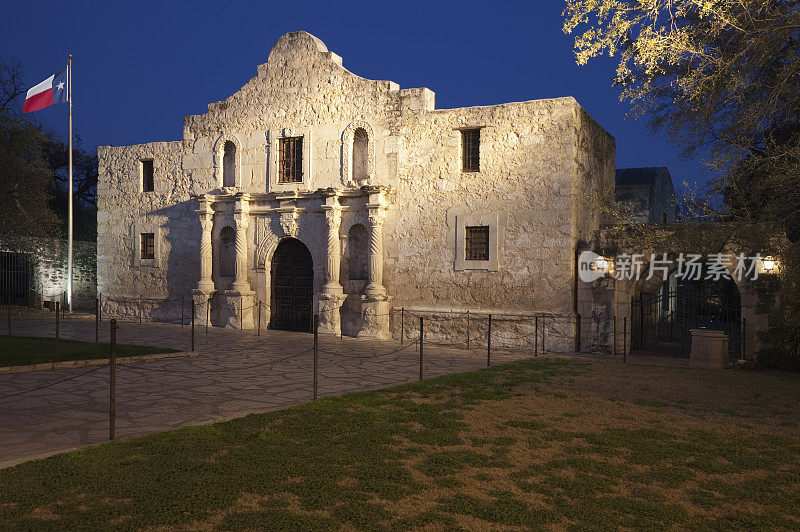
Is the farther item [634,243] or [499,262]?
[499,262]

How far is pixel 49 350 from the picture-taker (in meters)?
12.0

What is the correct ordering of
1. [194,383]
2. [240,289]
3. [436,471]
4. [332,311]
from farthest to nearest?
[240,289] < [332,311] < [194,383] < [436,471]

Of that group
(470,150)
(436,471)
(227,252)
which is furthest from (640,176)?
(436,471)

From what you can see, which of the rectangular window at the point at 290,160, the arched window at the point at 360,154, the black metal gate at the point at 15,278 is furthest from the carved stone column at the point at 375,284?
the black metal gate at the point at 15,278

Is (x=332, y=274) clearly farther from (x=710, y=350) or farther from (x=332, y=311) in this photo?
(x=710, y=350)

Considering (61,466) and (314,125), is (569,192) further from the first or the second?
(61,466)

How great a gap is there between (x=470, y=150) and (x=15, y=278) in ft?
62.6

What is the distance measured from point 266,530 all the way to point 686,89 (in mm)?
8409

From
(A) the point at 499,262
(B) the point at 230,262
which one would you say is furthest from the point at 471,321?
(B) the point at 230,262

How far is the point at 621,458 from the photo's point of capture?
577 centimetres

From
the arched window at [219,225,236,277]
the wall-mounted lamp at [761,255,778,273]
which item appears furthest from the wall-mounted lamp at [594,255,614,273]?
the arched window at [219,225,236,277]

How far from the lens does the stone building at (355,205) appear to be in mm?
15086

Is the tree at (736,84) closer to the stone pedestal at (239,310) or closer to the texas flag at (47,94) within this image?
the stone pedestal at (239,310)

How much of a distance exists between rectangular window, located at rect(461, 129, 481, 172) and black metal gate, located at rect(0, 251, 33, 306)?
1798 cm
